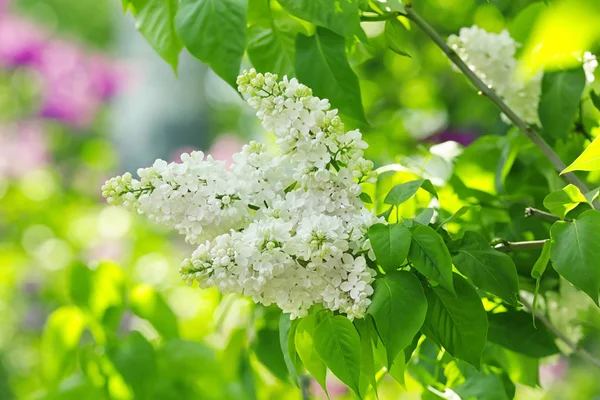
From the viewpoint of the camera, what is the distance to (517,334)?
552 mm

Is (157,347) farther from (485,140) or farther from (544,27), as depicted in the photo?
(544,27)

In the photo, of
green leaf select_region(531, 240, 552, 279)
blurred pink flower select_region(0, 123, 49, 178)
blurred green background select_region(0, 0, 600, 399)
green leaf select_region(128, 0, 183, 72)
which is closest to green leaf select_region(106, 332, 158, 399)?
blurred green background select_region(0, 0, 600, 399)

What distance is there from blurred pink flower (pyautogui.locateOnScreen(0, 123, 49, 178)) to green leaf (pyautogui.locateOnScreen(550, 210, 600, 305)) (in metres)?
1.63

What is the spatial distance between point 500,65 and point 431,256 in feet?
0.81

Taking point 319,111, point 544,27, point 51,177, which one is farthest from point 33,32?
point 544,27

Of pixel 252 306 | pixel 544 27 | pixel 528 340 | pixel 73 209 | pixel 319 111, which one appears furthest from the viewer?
pixel 73 209

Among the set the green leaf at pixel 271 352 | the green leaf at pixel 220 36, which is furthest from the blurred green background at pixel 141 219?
the green leaf at pixel 220 36

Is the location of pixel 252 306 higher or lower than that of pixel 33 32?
higher

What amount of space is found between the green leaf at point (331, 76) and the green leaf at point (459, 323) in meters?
0.14

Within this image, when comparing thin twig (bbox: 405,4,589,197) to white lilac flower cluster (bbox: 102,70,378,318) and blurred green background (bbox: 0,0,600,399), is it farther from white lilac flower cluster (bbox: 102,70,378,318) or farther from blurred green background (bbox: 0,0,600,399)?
white lilac flower cluster (bbox: 102,70,378,318)

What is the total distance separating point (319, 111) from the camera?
0.41 meters

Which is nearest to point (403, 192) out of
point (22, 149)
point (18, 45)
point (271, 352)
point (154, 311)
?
point (271, 352)

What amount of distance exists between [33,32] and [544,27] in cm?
214

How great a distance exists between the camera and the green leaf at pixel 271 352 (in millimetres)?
696
